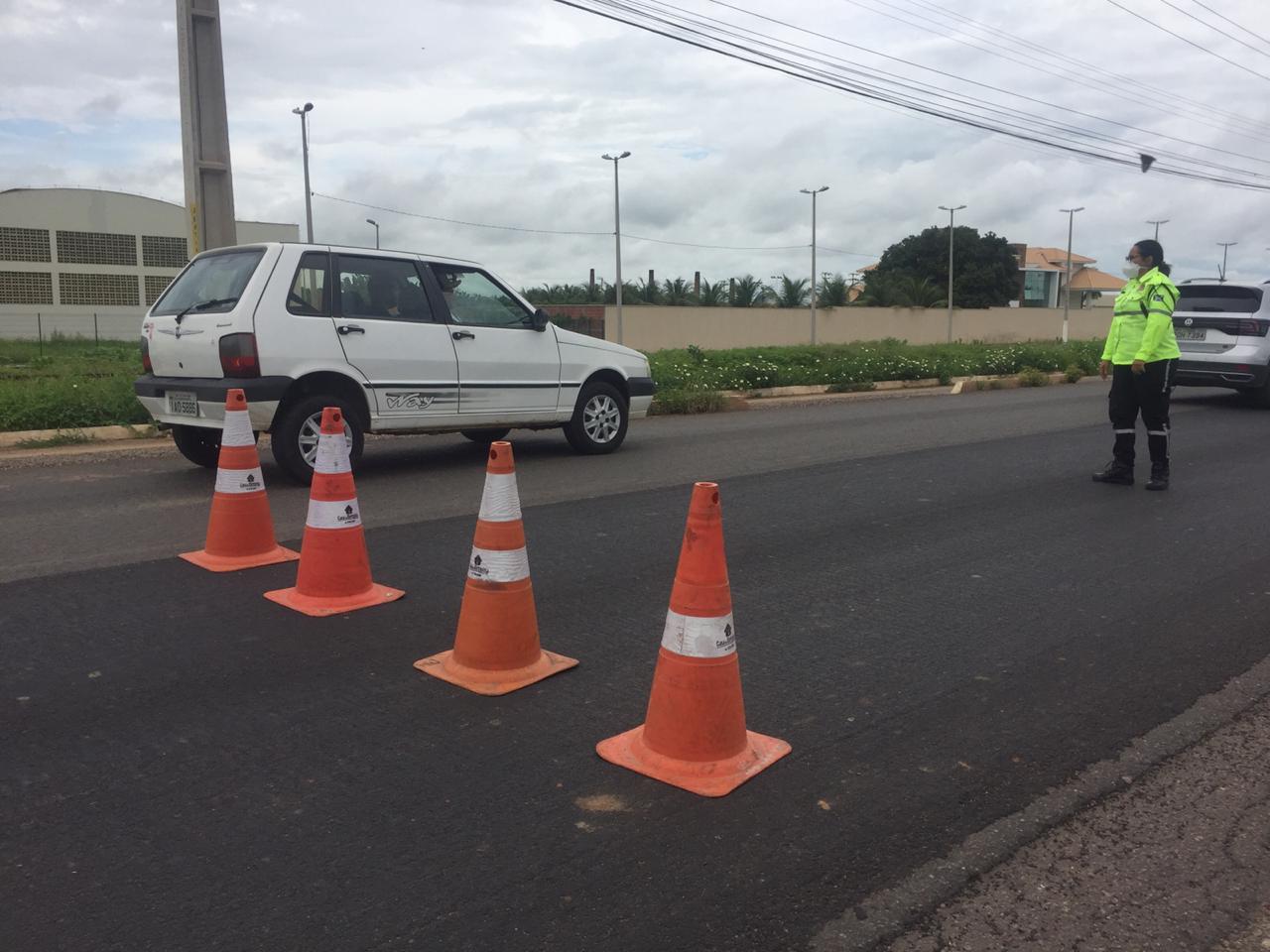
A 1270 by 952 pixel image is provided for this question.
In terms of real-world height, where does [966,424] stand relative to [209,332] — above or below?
below

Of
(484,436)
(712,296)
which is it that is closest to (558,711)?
(484,436)

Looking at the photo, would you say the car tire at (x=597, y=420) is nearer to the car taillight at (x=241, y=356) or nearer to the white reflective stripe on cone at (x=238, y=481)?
the car taillight at (x=241, y=356)

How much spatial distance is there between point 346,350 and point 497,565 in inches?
178

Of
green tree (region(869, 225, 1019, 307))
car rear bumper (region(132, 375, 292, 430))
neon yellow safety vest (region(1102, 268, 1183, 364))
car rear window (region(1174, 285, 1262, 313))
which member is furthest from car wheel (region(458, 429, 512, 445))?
green tree (region(869, 225, 1019, 307))

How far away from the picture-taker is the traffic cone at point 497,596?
4.16 m

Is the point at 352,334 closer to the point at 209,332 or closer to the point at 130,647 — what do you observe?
the point at 209,332

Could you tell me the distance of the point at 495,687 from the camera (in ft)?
13.4

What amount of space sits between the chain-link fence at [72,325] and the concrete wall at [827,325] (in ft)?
77.9

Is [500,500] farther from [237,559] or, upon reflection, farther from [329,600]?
[237,559]

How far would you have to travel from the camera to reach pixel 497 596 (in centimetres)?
416

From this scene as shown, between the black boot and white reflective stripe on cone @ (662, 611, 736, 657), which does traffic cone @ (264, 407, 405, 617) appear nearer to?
white reflective stripe on cone @ (662, 611, 736, 657)

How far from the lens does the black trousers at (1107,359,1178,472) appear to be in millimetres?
8383

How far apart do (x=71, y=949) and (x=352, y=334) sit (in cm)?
615

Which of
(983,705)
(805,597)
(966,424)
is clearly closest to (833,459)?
(966,424)
